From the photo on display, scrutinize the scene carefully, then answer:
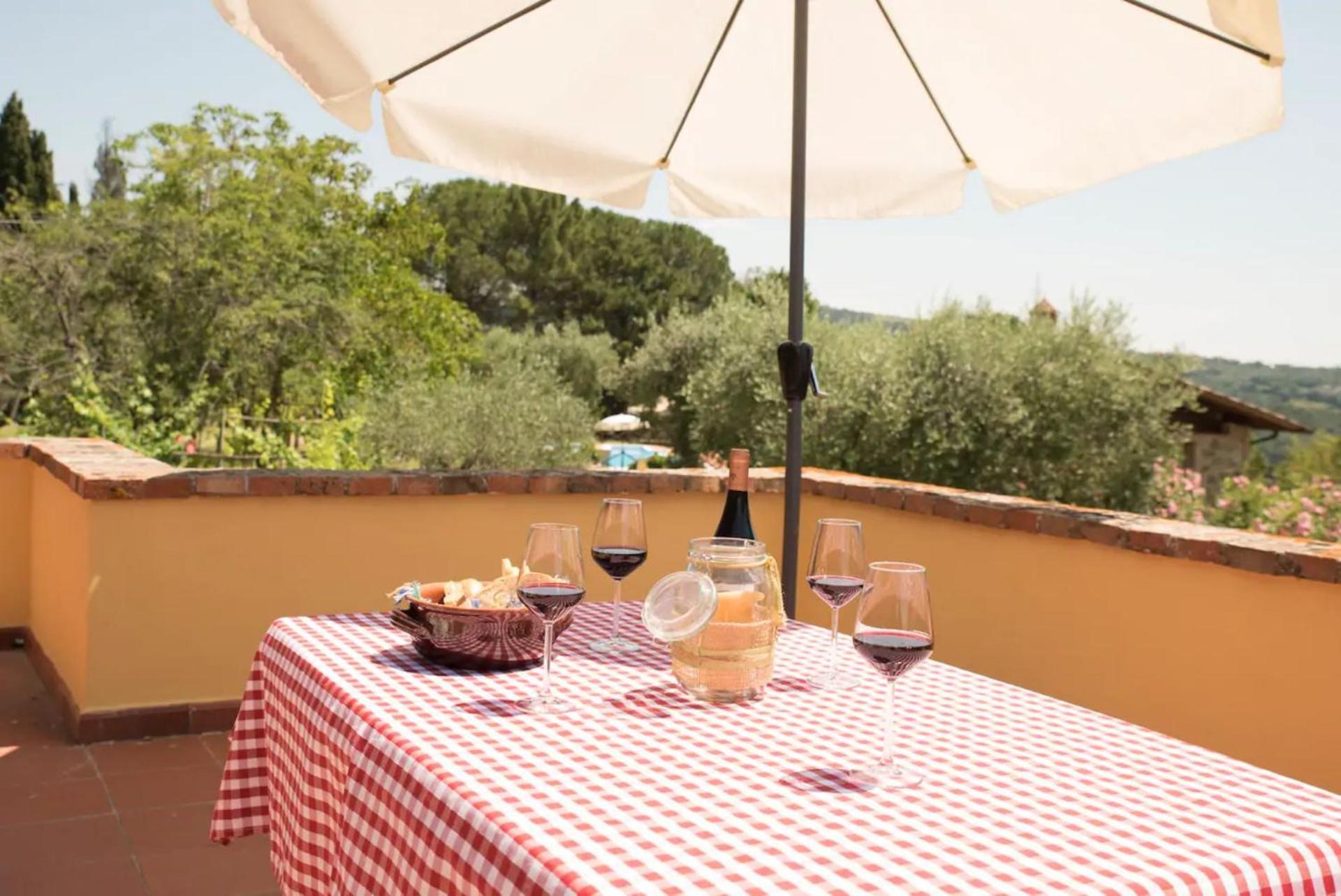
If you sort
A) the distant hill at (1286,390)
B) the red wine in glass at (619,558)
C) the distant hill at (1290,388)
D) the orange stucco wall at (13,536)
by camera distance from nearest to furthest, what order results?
the red wine in glass at (619,558), the orange stucco wall at (13,536), the distant hill at (1286,390), the distant hill at (1290,388)

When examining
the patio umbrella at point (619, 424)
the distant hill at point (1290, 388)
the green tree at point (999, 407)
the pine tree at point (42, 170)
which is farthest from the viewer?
the pine tree at point (42, 170)

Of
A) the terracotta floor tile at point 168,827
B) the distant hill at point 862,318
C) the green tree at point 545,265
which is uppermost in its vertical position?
the green tree at point 545,265

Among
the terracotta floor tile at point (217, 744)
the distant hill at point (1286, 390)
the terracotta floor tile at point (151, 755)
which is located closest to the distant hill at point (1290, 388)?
the distant hill at point (1286, 390)

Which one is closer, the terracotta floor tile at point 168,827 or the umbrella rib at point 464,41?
the umbrella rib at point 464,41

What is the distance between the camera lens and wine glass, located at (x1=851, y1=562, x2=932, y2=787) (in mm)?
1261

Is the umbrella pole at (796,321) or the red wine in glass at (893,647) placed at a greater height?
the umbrella pole at (796,321)

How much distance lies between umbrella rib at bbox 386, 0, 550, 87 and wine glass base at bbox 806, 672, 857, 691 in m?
1.59

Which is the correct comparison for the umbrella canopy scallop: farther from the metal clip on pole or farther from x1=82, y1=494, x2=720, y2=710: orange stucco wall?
x1=82, y1=494, x2=720, y2=710: orange stucco wall

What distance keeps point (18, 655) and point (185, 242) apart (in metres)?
8.77

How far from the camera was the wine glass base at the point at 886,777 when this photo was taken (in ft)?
4.14

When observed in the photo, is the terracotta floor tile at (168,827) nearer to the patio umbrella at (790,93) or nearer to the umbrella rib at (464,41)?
the patio umbrella at (790,93)

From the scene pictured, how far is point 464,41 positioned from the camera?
8.37 feet

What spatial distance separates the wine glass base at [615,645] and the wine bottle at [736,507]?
24cm

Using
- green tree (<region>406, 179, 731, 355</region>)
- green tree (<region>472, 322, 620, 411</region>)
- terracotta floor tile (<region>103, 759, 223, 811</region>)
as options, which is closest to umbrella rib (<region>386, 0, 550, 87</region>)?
terracotta floor tile (<region>103, 759, 223, 811</region>)
